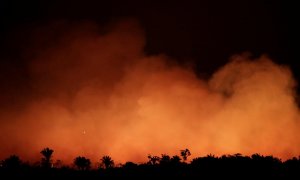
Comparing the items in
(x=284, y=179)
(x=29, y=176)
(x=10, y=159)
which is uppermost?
(x=10, y=159)

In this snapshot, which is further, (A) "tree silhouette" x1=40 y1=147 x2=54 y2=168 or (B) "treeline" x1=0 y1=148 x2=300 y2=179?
(A) "tree silhouette" x1=40 y1=147 x2=54 y2=168

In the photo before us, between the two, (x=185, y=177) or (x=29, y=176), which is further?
(x=29, y=176)

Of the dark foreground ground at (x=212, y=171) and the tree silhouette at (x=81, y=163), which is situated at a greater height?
the tree silhouette at (x=81, y=163)

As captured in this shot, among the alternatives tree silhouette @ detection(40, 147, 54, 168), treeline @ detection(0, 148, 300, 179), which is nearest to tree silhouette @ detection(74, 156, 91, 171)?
tree silhouette @ detection(40, 147, 54, 168)

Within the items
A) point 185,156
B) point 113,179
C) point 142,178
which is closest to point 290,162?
point 142,178

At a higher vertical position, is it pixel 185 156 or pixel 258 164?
pixel 185 156

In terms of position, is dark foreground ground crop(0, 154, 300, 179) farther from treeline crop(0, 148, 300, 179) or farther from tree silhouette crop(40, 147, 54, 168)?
tree silhouette crop(40, 147, 54, 168)

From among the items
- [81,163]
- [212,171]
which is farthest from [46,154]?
[212,171]

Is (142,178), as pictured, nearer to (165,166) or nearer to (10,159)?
(165,166)

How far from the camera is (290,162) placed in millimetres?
43250

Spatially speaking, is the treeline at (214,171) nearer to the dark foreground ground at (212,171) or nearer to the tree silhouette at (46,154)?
the dark foreground ground at (212,171)

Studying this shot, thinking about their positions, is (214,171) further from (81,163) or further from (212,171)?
(81,163)

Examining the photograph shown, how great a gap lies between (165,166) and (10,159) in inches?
1513

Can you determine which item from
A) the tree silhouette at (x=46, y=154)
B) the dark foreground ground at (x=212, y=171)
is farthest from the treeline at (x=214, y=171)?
the tree silhouette at (x=46, y=154)
